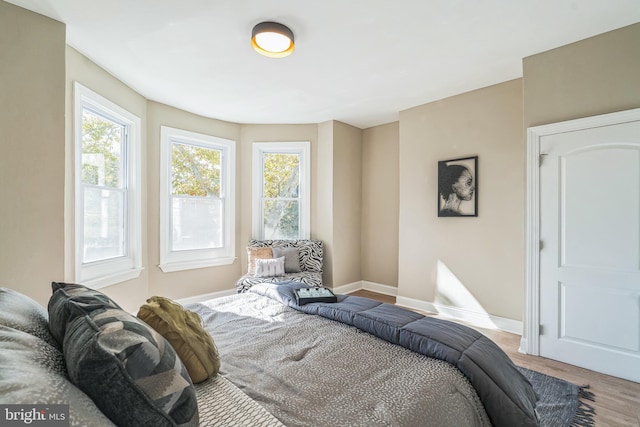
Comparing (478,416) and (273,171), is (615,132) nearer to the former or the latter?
(478,416)

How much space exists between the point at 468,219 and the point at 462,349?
2.55m

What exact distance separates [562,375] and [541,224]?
1246 millimetres

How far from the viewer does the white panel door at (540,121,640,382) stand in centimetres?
233

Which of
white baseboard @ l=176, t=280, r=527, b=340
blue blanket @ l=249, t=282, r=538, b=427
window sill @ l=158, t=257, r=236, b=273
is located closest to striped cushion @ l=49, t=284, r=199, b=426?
blue blanket @ l=249, t=282, r=538, b=427

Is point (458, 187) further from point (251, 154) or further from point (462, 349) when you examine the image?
point (251, 154)

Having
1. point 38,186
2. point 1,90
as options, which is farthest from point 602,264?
point 1,90

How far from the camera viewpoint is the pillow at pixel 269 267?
409 cm

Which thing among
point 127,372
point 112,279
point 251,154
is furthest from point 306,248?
point 127,372

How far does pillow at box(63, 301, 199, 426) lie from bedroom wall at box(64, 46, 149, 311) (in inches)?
95.3

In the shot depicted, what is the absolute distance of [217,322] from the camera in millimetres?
1828

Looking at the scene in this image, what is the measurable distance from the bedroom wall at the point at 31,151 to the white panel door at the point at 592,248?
4.04 metres

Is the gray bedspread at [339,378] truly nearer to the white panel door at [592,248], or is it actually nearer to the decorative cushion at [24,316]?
the decorative cushion at [24,316]

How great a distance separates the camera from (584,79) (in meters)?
2.55

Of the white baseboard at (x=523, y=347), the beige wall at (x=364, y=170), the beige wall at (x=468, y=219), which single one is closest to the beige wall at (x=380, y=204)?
the beige wall at (x=364, y=170)
